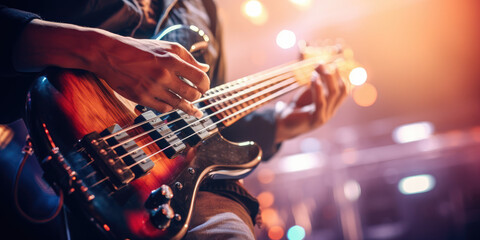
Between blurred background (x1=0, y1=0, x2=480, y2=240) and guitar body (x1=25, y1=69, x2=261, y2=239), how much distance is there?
3.82m

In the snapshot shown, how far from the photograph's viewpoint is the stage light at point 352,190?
457cm

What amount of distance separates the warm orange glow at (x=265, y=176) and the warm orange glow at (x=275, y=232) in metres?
0.74

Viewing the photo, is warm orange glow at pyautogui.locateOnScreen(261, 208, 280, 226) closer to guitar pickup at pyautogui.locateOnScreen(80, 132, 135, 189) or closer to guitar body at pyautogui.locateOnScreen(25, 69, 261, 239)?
guitar body at pyautogui.locateOnScreen(25, 69, 261, 239)

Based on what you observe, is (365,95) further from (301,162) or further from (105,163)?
(105,163)

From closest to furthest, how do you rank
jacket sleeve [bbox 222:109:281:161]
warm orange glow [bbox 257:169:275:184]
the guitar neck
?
the guitar neck < jacket sleeve [bbox 222:109:281:161] < warm orange glow [bbox 257:169:275:184]

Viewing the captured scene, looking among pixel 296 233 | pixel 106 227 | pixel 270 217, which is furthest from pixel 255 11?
pixel 106 227

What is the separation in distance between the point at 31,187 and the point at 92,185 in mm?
350

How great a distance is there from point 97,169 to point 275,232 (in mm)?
4458

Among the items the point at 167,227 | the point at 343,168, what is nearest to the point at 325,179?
the point at 343,168

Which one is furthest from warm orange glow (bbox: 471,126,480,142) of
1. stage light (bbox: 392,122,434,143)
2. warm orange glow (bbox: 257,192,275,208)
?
warm orange glow (bbox: 257,192,275,208)

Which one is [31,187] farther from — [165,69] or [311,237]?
[311,237]

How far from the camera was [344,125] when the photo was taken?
18.4ft

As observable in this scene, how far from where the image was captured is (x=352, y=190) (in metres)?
4.62

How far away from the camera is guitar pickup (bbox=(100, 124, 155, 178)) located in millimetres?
721
